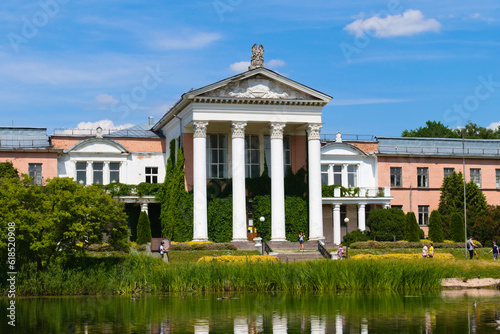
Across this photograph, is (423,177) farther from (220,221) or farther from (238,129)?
(220,221)

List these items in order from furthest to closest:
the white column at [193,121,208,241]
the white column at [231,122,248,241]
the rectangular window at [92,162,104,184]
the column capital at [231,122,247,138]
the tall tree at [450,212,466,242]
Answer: the rectangular window at [92,162,104,184]
the tall tree at [450,212,466,242]
the column capital at [231,122,247,138]
the white column at [231,122,248,241]
the white column at [193,121,208,241]

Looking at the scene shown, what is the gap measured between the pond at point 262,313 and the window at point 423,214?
36441 mm

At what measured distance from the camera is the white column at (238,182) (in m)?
53.2

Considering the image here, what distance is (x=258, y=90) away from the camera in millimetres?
54375

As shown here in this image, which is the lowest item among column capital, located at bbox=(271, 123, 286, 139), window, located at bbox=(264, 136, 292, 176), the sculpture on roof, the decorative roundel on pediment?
window, located at bbox=(264, 136, 292, 176)

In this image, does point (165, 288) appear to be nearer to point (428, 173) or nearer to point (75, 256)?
point (75, 256)

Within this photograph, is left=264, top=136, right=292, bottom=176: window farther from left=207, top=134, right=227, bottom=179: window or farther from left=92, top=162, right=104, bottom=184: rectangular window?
left=92, top=162, right=104, bottom=184: rectangular window

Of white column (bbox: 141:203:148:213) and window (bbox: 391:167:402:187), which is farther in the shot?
window (bbox: 391:167:402:187)

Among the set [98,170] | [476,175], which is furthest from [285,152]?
[476,175]

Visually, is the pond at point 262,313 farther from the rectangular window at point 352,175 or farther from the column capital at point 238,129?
the rectangular window at point 352,175

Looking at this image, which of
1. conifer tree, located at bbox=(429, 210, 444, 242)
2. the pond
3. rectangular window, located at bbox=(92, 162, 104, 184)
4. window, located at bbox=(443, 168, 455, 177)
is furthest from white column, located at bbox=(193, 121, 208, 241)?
window, located at bbox=(443, 168, 455, 177)

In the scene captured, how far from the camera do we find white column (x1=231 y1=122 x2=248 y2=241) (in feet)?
174

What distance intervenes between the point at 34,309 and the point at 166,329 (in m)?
7.49

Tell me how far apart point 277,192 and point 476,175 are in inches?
968
